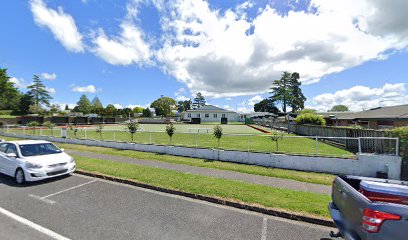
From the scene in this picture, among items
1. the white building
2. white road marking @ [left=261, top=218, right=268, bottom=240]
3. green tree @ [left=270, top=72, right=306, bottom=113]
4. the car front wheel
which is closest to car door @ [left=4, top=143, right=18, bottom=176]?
the car front wheel

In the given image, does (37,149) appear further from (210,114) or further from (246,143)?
(210,114)

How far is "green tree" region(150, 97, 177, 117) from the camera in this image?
8826cm

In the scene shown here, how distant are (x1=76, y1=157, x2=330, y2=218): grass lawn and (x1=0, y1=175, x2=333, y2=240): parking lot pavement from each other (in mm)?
433

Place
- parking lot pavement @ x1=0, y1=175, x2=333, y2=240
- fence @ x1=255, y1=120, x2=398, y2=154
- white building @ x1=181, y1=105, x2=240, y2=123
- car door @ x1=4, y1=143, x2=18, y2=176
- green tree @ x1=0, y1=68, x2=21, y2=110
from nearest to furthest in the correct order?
parking lot pavement @ x1=0, y1=175, x2=333, y2=240 < car door @ x1=4, y1=143, x2=18, y2=176 < fence @ x1=255, y1=120, x2=398, y2=154 < green tree @ x1=0, y1=68, x2=21, y2=110 < white building @ x1=181, y1=105, x2=240, y2=123

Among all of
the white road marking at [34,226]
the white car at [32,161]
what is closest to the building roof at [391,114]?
the white road marking at [34,226]

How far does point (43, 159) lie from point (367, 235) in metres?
8.84

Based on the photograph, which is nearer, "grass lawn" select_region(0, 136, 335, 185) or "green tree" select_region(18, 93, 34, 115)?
"grass lawn" select_region(0, 136, 335, 185)

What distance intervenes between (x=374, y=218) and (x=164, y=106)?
89865 mm

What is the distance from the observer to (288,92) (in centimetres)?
6066

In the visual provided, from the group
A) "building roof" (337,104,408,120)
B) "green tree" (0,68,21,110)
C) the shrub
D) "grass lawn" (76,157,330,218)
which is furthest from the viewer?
"green tree" (0,68,21,110)

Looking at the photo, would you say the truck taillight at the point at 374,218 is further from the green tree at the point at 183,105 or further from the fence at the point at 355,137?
the green tree at the point at 183,105

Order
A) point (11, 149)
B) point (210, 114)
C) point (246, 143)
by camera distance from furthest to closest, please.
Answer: point (210, 114)
point (246, 143)
point (11, 149)

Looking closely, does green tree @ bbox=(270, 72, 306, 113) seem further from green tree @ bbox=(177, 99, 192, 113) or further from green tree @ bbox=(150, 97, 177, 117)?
green tree @ bbox=(177, 99, 192, 113)

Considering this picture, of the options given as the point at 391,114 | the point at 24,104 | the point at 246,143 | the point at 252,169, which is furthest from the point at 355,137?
the point at 24,104
